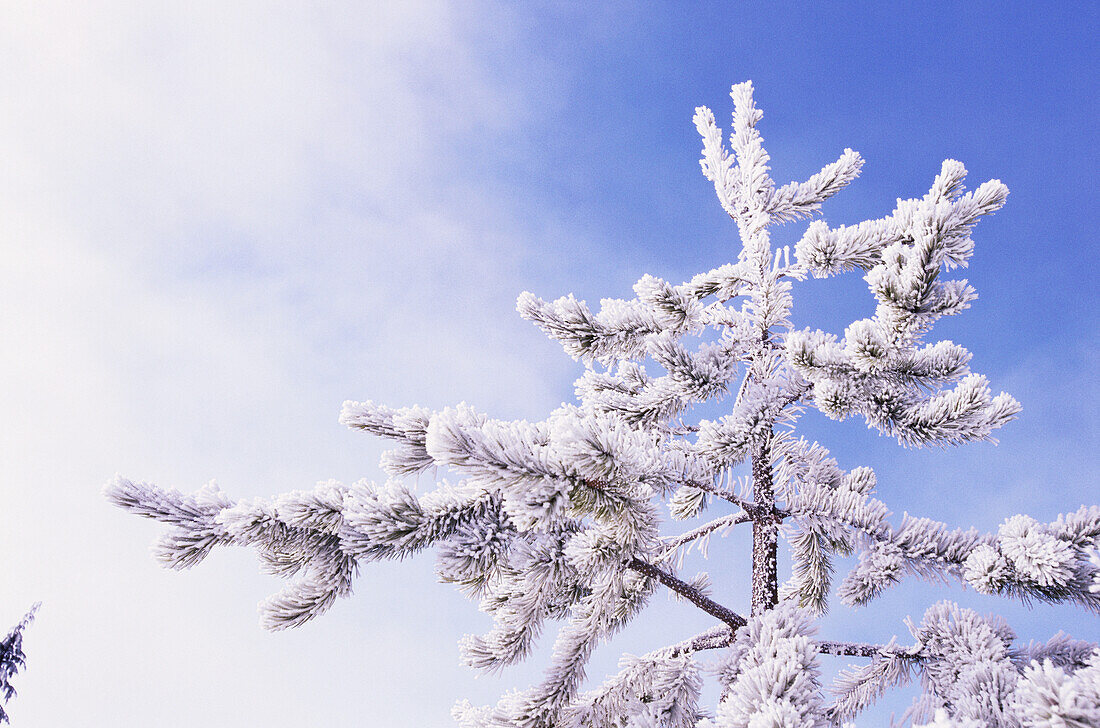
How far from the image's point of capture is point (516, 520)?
9.21 feet

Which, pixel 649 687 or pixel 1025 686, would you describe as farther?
pixel 649 687

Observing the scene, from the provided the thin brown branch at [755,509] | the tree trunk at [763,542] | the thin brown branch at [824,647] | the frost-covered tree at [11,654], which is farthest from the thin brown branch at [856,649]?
the frost-covered tree at [11,654]

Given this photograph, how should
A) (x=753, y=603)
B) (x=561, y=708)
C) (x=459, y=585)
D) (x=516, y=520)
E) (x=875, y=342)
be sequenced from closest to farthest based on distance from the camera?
(x=516, y=520), (x=459, y=585), (x=875, y=342), (x=561, y=708), (x=753, y=603)

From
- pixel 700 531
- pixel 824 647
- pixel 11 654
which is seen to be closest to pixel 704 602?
pixel 700 531

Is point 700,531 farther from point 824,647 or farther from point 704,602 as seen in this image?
point 824,647

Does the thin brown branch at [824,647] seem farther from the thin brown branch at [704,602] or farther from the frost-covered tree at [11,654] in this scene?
the frost-covered tree at [11,654]

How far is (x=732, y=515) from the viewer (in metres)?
5.11

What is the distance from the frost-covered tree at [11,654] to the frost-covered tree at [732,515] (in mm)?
10616

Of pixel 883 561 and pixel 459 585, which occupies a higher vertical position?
pixel 883 561

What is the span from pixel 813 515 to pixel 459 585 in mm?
2524

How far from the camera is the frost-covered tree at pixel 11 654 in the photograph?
10.7 meters

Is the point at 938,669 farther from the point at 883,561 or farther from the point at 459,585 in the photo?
the point at 459,585

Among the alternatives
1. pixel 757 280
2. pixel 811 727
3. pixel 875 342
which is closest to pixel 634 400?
pixel 757 280

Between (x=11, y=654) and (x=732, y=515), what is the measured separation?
1228cm
